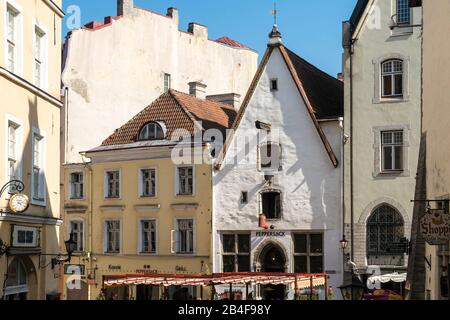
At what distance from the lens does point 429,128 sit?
21.4 metres

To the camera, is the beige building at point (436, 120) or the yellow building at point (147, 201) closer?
the beige building at point (436, 120)

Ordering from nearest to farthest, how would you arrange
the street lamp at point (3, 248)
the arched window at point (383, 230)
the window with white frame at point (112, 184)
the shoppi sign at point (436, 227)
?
the shoppi sign at point (436, 227) < the street lamp at point (3, 248) < the arched window at point (383, 230) < the window with white frame at point (112, 184)

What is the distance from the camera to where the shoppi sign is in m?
16.4

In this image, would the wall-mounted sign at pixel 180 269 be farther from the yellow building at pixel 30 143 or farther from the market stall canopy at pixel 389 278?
the yellow building at pixel 30 143

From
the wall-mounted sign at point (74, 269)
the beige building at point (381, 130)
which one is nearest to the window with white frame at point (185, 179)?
the wall-mounted sign at point (74, 269)

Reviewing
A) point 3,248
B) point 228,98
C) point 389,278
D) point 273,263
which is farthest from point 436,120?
point 228,98

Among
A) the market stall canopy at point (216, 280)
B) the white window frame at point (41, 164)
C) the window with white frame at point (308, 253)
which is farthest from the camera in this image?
the window with white frame at point (308, 253)

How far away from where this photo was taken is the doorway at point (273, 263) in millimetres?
34938

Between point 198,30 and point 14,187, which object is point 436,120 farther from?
point 198,30

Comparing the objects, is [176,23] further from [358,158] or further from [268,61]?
[358,158]

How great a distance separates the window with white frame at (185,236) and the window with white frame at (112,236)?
3016mm

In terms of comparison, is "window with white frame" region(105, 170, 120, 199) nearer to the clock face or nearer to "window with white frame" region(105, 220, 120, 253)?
"window with white frame" region(105, 220, 120, 253)

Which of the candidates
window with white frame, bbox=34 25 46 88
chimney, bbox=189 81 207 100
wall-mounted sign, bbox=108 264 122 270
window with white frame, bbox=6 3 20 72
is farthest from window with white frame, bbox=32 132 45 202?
chimney, bbox=189 81 207 100
